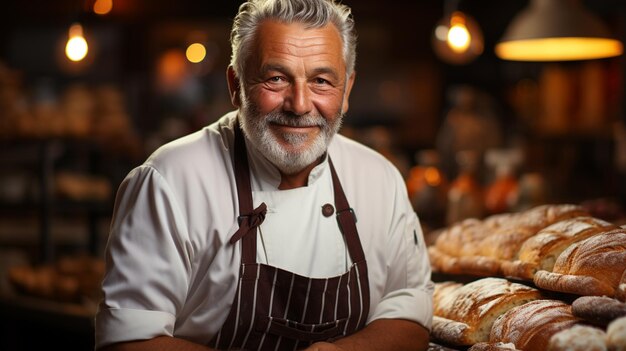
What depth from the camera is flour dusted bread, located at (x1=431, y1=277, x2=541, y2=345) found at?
7.48ft

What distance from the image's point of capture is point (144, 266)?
2234 mm

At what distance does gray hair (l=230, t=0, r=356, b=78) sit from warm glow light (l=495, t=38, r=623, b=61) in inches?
89.1

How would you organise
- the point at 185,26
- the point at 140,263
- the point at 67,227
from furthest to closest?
the point at 185,26 < the point at 67,227 < the point at 140,263

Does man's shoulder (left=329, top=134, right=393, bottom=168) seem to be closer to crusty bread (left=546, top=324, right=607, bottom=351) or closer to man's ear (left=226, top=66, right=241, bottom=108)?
man's ear (left=226, top=66, right=241, bottom=108)

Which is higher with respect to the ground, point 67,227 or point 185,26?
point 185,26

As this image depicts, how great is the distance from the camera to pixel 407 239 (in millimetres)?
2625

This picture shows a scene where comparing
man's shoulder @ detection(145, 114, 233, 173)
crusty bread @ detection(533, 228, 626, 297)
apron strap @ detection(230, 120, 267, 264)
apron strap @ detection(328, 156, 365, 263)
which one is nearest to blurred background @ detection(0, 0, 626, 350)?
man's shoulder @ detection(145, 114, 233, 173)

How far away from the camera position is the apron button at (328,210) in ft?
8.18

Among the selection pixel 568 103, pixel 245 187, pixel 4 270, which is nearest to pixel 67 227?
pixel 4 270

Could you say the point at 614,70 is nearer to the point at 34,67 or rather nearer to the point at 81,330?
the point at 81,330

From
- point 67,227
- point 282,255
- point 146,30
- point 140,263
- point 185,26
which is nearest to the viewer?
point 140,263

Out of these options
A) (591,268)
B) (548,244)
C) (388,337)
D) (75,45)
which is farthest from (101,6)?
(591,268)

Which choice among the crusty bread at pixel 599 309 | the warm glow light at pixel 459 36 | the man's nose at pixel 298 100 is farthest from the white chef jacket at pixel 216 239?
the warm glow light at pixel 459 36

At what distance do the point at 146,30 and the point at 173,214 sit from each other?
9.78m
